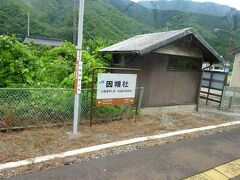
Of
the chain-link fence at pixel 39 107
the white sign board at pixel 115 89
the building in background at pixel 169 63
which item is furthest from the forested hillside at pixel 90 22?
the chain-link fence at pixel 39 107

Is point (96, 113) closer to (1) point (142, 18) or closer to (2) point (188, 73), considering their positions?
(2) point (188, 73)

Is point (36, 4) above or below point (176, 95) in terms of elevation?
above

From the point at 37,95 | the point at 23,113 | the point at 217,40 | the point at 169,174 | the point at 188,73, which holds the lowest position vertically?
the point at 169,174

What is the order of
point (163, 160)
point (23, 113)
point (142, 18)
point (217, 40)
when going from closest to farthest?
1. point (163, 160)
2. point (23, 113)
3. point (217, 40)
4. point (142, 18)

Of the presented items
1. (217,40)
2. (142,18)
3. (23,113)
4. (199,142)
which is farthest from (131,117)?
(142,18)

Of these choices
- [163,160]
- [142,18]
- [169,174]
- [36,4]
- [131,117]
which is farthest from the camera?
[142,18]

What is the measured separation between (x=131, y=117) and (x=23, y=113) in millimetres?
3157

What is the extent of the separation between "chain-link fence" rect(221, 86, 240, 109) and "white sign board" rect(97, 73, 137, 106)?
5.85 m

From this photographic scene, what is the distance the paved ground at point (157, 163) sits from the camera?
3.66 meters

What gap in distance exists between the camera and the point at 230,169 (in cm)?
421

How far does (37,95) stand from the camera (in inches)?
220

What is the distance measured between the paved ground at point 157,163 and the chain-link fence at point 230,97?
521cm

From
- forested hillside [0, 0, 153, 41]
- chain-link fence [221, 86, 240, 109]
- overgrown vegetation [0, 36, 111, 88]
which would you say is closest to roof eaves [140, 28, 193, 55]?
overgrown vegetation [0, 36, 111, 88]

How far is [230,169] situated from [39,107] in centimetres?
442
